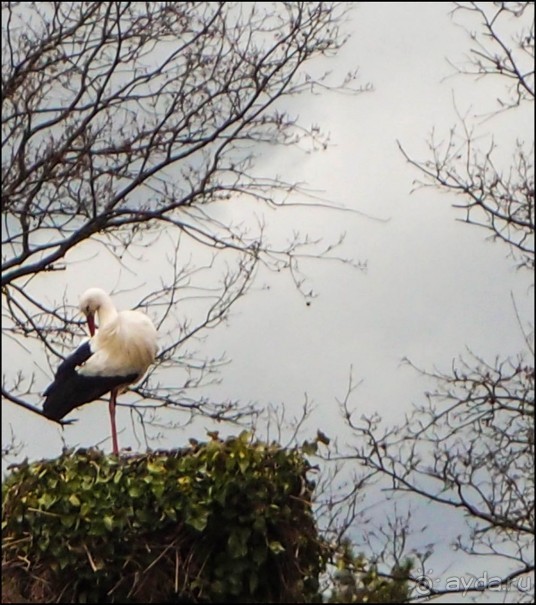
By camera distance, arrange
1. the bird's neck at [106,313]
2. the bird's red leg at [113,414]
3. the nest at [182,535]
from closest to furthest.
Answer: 1. the nest at [182,535]
2. the bird's red leg at [113,414]
3. the bird's neck at [106,313]

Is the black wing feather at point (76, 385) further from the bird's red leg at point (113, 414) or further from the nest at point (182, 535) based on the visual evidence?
the nest at point (182, 535)

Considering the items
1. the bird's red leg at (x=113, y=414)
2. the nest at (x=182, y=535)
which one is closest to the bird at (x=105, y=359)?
the bird's red leg at (x=113, y=414)

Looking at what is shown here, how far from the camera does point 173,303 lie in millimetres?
16984

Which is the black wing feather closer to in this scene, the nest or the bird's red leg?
the bird's red leg

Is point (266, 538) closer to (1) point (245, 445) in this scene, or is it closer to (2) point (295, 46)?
(1) point (245, 445)

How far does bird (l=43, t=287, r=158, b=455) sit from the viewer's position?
14273 millimetres

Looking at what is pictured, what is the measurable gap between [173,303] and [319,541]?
20.9 ft

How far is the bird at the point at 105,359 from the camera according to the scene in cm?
1427

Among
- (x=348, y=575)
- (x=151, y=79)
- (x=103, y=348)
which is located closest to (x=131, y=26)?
(x=151, y=79)

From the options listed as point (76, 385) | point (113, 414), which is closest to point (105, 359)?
point (76, 385)

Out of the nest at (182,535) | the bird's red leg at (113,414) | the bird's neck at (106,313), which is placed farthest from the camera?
the bird's neck at (106,313)

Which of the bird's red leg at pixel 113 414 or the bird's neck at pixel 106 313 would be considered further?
the bird's neck at pixel 106 313

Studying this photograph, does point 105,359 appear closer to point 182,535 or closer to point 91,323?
point 91,323

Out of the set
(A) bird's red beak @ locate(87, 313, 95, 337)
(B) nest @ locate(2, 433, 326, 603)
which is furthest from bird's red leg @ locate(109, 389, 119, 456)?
(B) nest @ locate(2, 433, 326, 603)
